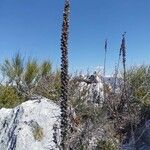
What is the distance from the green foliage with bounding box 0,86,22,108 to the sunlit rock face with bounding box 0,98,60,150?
7.28ft

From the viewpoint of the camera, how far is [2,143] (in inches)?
269

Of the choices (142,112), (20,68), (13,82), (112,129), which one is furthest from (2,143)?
(20,68)

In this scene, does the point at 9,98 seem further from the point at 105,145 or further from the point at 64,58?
the point at 64,58

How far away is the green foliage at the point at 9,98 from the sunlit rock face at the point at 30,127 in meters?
2.22

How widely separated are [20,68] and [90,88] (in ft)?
14.5

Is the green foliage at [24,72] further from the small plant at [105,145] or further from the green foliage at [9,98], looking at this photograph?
the small plant at [105,145]

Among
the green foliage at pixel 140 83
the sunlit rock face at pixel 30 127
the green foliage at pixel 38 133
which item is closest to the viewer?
the sunlit rock face at pixel 30 127

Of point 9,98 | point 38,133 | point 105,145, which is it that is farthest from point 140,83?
point 38,133

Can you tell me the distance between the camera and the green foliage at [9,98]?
377 inches

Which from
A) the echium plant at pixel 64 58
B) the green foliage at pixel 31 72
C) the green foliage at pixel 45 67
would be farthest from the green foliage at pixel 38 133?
the green foliage at pixel 45 67

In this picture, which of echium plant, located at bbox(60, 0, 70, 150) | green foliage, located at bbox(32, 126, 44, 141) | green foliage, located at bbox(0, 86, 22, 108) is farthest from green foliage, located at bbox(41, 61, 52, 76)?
echium plant, located at bbox(60, 0, 70, 150)

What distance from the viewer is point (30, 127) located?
6.73 metres

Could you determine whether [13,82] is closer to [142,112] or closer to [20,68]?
[20,68]

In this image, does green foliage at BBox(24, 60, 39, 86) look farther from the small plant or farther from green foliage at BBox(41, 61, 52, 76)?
the small plant
